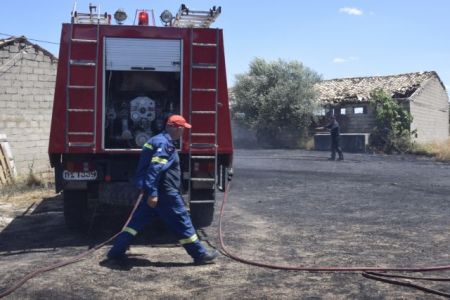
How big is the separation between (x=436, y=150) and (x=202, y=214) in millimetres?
19416

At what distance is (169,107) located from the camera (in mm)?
7789

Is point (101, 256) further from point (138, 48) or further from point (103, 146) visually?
point (138, 48)

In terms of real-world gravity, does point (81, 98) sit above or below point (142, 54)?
below

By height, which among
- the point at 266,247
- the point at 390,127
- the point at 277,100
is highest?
the point at 277,100

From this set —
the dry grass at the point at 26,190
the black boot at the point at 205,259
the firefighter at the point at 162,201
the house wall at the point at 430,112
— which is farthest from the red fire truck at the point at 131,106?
the house wall at the point at 430,112

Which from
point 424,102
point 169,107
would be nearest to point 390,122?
point 424,102

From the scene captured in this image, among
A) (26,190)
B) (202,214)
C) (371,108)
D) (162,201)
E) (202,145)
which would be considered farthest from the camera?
(371,108)

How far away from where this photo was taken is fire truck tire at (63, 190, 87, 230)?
23.4ft

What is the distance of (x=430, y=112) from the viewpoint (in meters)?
32.5

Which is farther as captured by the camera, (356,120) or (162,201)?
(356,120)

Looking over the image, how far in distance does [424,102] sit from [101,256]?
1142 inches

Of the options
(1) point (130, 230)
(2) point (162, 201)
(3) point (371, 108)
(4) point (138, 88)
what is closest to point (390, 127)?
(3) point (371, 108)

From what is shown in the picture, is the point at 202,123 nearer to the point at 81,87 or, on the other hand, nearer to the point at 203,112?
the point at 203,112

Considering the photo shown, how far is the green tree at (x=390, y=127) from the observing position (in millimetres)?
26516
